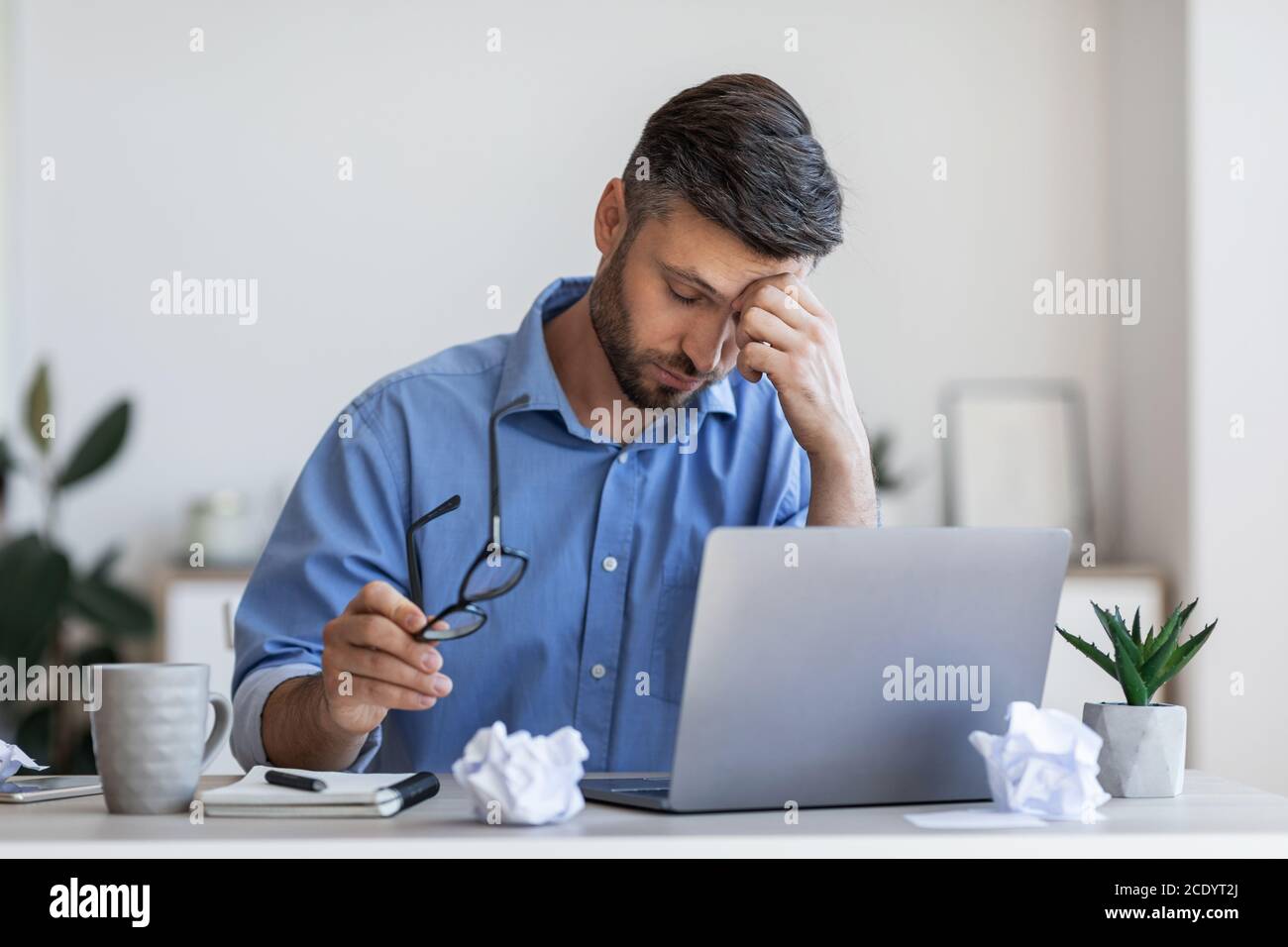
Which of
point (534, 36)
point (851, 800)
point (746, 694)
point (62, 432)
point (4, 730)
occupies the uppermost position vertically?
point (534, 36)

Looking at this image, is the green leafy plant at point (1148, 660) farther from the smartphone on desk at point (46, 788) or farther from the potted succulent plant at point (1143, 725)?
the smartphone on desk at point (46, 788)

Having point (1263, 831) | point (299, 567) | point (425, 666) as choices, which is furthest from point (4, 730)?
point (1263, 831)

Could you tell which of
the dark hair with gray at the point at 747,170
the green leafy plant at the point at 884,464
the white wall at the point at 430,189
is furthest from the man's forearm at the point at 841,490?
the white wall at the point at 430,189

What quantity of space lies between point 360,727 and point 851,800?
491 millimetres

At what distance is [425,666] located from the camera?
1253 mm

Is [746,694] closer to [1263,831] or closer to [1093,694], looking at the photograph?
[1263,831]

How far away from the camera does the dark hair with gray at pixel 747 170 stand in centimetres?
165

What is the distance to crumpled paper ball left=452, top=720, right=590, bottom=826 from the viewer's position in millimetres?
1086

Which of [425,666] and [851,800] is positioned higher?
[425,666]

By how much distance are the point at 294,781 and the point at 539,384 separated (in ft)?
2.42

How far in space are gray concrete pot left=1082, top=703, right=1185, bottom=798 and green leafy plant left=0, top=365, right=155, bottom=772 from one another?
259cm

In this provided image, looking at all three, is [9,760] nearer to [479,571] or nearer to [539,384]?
[479,571]

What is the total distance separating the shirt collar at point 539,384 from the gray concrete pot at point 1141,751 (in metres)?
0.70

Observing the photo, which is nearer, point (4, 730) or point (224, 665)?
point (224, 665)
